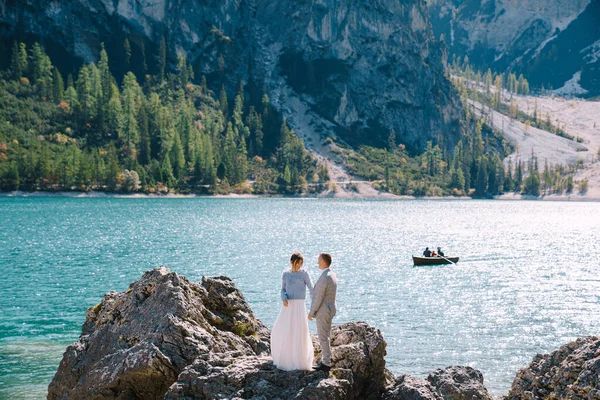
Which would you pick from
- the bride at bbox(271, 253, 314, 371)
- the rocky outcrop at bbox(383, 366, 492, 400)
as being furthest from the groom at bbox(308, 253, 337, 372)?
the rocky outcrop at bbox(383, 366, 492, 400)

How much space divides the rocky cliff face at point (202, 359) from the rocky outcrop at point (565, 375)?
2209mm

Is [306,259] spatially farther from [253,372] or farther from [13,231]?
[253,372]

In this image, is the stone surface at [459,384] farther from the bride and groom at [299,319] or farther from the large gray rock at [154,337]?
the large gray rock at [154,337]

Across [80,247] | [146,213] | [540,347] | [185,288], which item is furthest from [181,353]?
[146,213]

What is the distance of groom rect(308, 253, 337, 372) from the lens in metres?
19.7

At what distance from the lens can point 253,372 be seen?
62.8ft

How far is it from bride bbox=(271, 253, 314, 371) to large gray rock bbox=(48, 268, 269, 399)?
2.56 metres

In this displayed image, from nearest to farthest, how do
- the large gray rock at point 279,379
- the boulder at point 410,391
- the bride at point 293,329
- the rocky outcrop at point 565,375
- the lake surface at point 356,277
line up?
the large gray rock at point 279,379 → the rocky outcrop at point 565,375 → the bride at point 293,329 → the boulder at point 410,391 → the lake surface at point 356,277

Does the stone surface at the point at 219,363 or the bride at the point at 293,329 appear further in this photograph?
the bride at the point at 293,329

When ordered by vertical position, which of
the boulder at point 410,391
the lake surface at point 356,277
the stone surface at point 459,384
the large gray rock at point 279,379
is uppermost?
the large gray rock at point 279,379

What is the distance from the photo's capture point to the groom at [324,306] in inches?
776

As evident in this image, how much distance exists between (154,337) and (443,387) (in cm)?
1122

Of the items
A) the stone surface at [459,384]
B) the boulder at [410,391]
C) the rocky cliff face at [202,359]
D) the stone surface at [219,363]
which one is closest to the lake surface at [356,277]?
the rocky cliff face at [202,359]

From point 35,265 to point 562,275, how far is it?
2565 inches
